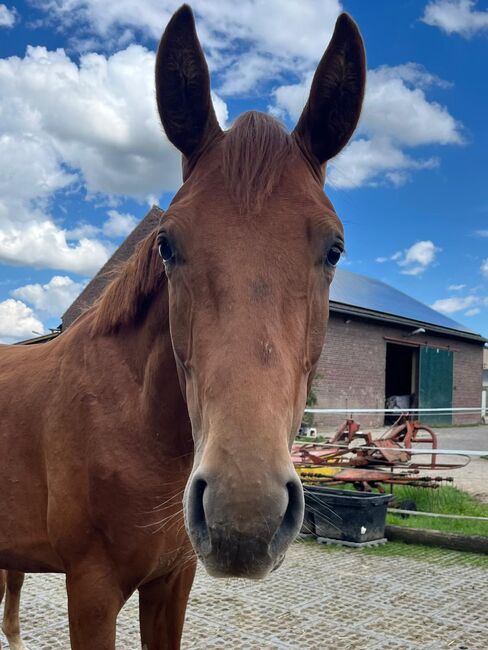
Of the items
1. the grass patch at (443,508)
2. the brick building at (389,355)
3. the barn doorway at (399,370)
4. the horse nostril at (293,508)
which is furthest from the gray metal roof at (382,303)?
the horse nostril at (293,508)

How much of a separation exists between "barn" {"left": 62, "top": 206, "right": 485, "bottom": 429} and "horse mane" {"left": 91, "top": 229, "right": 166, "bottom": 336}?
14537 millimetres

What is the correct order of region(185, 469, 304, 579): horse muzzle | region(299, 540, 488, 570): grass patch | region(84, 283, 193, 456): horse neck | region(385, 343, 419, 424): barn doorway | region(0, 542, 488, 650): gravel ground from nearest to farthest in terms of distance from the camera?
region(185, 469, 304, 579): horse muzzle
region(84, 283, 193, 456): horse neck
region(0, 542, 488, 650): gravel ground
region(299, 540, 488, 570): grass patch
region(385, 343, 419, 424): barn doorway

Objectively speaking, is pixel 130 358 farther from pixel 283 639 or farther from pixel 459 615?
pixel 459 615

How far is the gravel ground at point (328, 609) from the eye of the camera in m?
3.63

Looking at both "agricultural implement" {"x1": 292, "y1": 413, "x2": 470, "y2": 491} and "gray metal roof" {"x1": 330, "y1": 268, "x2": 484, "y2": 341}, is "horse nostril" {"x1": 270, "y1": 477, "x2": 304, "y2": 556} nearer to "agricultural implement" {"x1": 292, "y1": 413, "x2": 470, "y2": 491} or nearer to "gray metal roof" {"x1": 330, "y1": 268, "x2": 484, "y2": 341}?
"agricultural implement" {"x1": 292, "y1": 413, "x2": 470, "y2": 491}

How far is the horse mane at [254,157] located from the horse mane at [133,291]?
0.53 metres

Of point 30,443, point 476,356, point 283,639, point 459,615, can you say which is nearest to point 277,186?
point 30,443

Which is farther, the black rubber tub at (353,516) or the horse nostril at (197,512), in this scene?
the black rubber tub at (353,516)

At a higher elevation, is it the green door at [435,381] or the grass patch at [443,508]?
the green door at [435,381]

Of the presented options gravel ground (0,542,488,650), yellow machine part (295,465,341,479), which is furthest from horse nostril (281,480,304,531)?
yellow machine part (295,465,341,479)

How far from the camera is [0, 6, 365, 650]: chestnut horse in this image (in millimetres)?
1260

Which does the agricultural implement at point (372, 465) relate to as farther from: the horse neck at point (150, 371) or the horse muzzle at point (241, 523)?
the horse muzzle at point (241, 523)

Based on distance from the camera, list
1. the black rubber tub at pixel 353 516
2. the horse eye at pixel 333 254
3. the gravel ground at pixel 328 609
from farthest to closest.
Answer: the black rubber tub at pixel 353 516, the gravel ground at pixel 328 609, the horse eye at pixel 333 254

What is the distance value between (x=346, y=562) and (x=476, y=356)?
2468 centimetres
